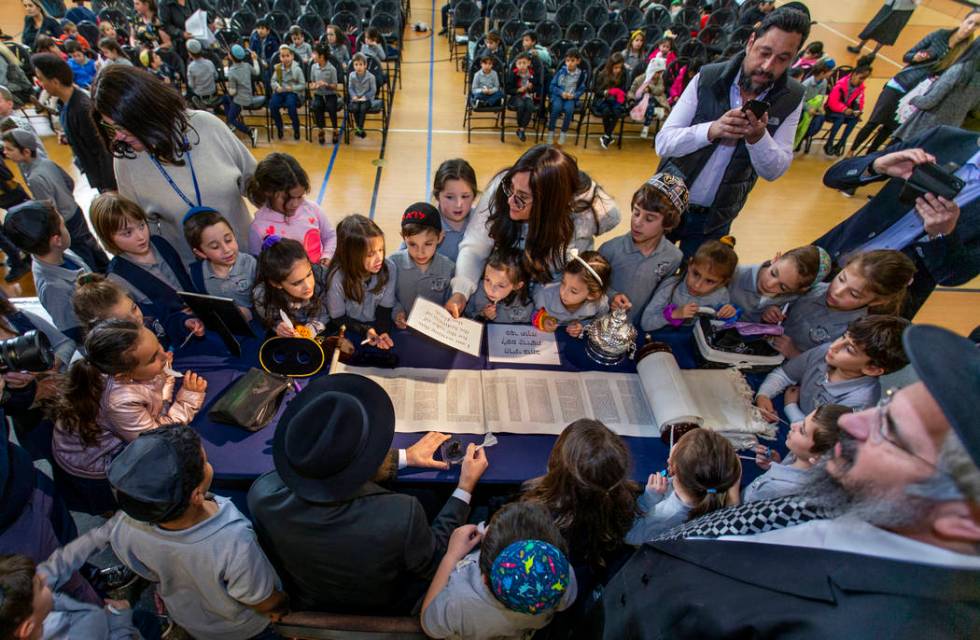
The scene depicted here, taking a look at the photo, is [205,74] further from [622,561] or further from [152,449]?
[622,561]

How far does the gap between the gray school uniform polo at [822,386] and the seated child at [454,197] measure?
195 cm

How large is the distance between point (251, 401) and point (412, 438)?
698 mm

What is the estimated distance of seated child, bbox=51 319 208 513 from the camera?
5.83 ft

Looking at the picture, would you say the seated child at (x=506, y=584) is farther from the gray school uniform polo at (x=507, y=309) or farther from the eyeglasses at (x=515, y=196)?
the eyeglasses at (x=515, y=196)

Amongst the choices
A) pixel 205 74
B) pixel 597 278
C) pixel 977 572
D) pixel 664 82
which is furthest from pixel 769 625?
pixel 205 74

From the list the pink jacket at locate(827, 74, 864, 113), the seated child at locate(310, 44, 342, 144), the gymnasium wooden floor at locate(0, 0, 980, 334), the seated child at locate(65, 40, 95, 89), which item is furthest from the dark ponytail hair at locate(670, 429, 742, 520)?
the seated child at locate(65, 40, 95, 89)

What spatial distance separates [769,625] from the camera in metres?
0.88

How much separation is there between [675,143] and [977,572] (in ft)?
8.17

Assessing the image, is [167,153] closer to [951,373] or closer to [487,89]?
[951,373]

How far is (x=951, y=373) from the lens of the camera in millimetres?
727

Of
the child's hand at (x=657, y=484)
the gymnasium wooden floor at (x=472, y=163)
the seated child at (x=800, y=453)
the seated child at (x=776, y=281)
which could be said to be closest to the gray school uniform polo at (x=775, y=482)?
the seated child at (x=800, y=453)

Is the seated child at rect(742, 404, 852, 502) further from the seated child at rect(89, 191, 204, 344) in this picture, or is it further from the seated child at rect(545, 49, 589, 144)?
the seated child at rect(545, 49, 589, 144)

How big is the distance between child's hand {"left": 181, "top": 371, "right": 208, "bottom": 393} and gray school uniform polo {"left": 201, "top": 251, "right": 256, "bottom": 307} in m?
0.60

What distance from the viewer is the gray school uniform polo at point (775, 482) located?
163cm
